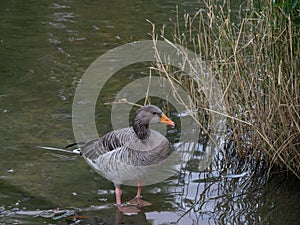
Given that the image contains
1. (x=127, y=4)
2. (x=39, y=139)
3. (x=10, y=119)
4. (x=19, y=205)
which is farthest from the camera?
(x=127, y=4)

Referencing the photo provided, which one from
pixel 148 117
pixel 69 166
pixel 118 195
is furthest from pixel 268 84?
pixel 69 166

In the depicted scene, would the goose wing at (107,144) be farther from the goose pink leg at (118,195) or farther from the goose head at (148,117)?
the goose pink leg at (118,195)

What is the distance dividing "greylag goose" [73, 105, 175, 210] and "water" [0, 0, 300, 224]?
1.07 feet

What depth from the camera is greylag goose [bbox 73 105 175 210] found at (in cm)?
565

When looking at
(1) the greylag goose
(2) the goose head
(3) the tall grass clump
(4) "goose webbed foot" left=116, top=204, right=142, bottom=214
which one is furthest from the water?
(2) the goose head

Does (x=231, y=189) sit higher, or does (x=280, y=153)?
(x=280, y=153)

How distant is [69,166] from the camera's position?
6.75 m

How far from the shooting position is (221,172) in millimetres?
6598

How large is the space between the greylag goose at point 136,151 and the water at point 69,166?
0.33 meters

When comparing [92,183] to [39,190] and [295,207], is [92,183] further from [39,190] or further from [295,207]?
[295,207]

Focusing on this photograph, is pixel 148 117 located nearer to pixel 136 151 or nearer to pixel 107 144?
pixel 136 151

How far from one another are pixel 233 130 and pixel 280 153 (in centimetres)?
52

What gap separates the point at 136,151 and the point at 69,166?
1.32 m

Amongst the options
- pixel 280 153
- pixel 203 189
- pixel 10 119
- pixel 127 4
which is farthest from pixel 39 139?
pixel 127 4
